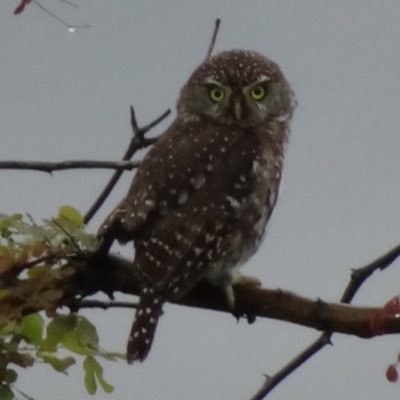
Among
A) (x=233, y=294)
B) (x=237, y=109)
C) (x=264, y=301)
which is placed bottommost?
(x=233, y=294)

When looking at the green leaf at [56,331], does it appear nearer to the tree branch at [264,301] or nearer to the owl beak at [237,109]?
the tree branch at [264,301]

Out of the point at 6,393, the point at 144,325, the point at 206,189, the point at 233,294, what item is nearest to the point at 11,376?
the point at 6,393

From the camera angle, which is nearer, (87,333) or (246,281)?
(87,333)

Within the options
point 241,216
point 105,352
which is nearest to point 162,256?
point 241,216

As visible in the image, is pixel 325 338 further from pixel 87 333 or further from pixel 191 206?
pixel 191 206

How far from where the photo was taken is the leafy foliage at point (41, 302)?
242cm

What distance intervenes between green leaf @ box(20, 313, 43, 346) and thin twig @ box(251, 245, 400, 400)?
1.71 feet

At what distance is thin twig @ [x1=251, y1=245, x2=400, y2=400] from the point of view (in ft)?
7.89

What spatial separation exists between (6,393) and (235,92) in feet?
8.57

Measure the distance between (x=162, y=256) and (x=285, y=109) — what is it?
65.4 inches

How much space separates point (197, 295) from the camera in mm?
3658

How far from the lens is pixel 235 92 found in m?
4.66

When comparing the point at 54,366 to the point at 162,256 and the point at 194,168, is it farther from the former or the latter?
the point at 194,168

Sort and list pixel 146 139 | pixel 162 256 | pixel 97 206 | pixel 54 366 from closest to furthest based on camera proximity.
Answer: pixel 54 366, pixel 97 206, pixel 146 139, pixel 162 256
